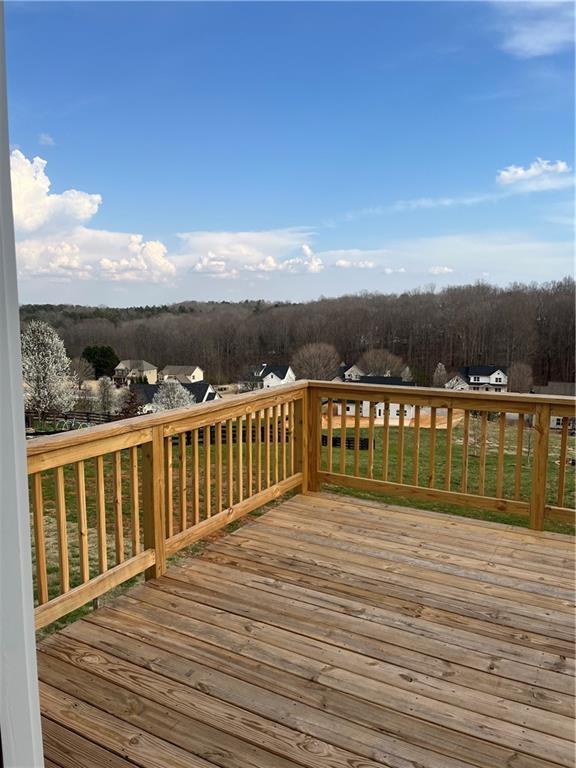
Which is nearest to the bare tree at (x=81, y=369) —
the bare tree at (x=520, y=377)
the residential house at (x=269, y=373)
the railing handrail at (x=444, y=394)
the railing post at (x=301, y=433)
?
the residential house at (x=269, y=373)

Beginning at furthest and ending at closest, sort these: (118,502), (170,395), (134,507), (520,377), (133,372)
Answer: (133,372)
(170,395)
(520,377)
(134,507)
(118,502)

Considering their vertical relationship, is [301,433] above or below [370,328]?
below

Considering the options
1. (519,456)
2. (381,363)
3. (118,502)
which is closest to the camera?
(118,502)

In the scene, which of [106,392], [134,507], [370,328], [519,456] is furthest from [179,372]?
[519,456]

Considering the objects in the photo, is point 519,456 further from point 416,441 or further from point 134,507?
point 134,507

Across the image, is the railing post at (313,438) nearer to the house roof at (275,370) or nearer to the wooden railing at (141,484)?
the wooden railing at (141,484)

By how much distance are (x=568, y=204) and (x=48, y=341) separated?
281 inches

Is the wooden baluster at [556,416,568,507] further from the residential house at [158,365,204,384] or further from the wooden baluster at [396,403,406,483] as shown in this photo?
the residential house at [158,365,204,384]

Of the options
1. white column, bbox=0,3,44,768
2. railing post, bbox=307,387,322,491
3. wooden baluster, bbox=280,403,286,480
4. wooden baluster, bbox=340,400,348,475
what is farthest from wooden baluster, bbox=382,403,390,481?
white column, bbox=0,3,44,768

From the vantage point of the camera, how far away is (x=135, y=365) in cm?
669

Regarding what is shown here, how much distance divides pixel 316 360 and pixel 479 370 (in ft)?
6.71

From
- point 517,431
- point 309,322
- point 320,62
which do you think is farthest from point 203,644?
point 320,62

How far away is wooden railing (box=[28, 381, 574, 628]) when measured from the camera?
7.20 ft

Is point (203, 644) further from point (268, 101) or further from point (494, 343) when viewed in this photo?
point (268, 101)
